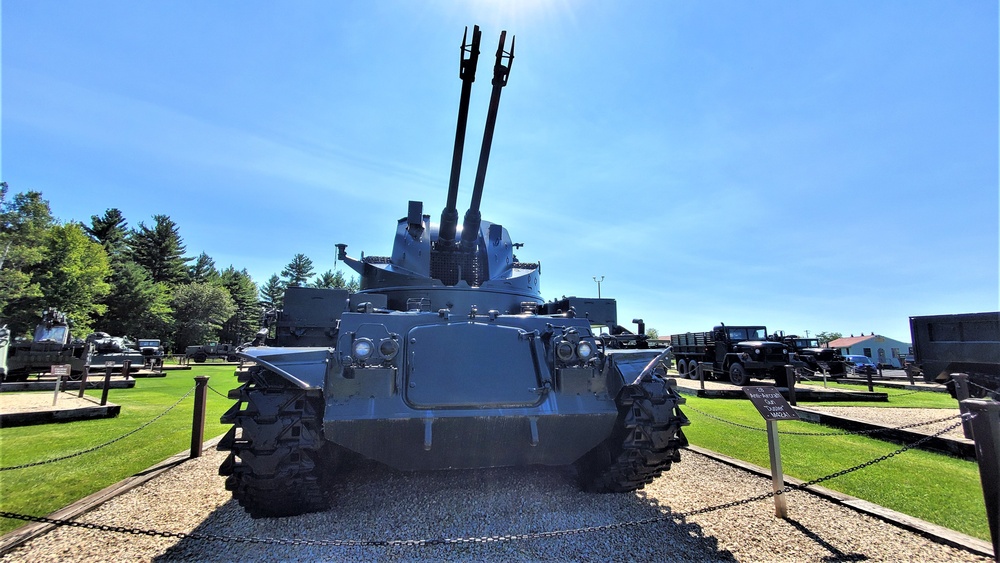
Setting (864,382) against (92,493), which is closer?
(92,493)

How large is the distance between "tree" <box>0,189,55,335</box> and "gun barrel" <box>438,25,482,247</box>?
115 ft

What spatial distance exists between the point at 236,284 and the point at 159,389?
51519 millimetres

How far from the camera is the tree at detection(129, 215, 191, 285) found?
2113 inches

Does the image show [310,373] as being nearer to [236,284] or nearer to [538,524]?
[538,524]

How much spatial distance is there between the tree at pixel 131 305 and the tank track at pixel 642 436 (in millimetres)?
49249

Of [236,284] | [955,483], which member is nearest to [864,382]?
[955,483]

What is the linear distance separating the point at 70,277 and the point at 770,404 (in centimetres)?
4482

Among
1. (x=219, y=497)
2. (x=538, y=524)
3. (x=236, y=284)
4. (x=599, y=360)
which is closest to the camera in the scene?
(x=538, y=524)

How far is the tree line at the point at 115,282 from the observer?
30656mm

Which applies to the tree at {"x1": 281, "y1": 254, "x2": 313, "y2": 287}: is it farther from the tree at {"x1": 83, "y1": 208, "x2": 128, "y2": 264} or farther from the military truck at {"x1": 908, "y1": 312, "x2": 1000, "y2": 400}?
the military truck at {"x1": 908, "y1": 312, "x2": 1000, "y2": 400}

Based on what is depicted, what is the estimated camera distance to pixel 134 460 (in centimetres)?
656

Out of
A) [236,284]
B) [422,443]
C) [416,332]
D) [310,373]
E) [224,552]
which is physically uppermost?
[236,284]

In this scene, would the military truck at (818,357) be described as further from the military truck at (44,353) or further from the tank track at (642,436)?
the military truck at (44,353)

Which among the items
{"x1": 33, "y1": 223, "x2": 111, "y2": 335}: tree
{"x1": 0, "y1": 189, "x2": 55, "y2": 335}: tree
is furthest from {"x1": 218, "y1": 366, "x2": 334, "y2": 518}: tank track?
{"x1": 33, "y1": 223, "x2": 111, "y2": 335}: tree
